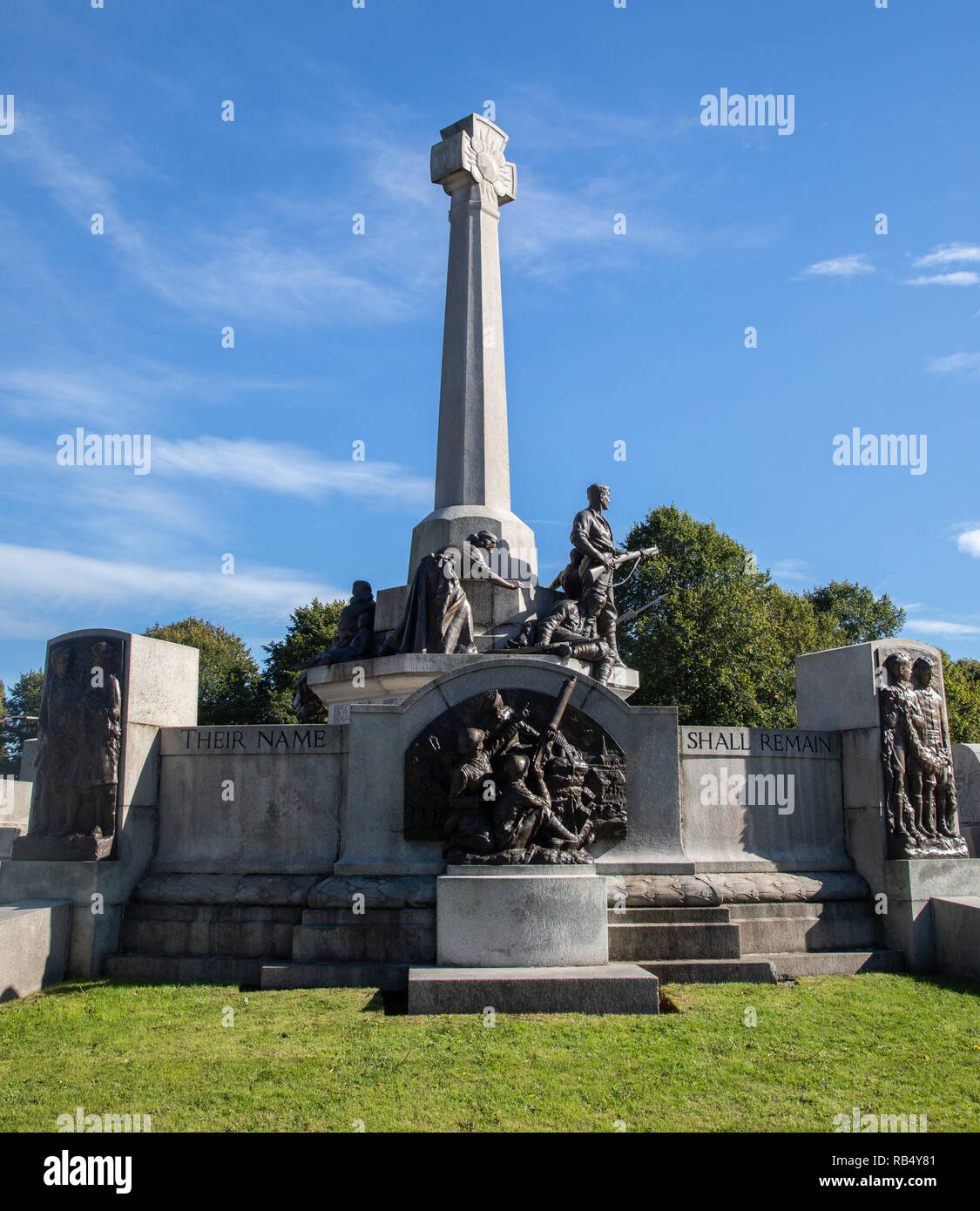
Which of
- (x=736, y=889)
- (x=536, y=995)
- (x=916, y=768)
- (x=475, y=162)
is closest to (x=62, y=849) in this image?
(x=536, y=995)

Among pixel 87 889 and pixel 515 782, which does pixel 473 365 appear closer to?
pixel 515 782

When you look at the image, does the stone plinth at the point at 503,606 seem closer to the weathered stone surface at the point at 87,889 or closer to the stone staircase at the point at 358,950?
the stone staircase at the point at 358,950

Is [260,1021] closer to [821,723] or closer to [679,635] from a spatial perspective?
[821,723]

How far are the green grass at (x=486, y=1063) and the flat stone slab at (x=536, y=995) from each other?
0.18 metres

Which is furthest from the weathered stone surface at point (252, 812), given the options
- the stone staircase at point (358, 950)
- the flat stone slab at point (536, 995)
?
the flat stone slab at point (536, 995)

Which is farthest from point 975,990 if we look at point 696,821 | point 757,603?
point 757,603

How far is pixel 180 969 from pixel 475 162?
13.2 meters

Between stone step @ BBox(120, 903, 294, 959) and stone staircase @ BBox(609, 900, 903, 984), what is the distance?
3.31 m

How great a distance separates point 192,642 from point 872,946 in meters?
49.8

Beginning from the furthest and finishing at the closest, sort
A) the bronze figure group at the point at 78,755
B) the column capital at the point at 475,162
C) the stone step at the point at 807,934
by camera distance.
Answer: the column capital at the point at 475,162 < the bronze figure group at the point at 78,755 < the stone step at the point at 807,934

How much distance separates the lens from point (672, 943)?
9.87m

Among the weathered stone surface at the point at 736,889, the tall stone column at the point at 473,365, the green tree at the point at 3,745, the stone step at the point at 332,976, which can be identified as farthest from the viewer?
the green tree at the point at 3,745

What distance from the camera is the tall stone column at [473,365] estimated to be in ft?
50.6

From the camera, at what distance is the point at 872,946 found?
36.5 ft
